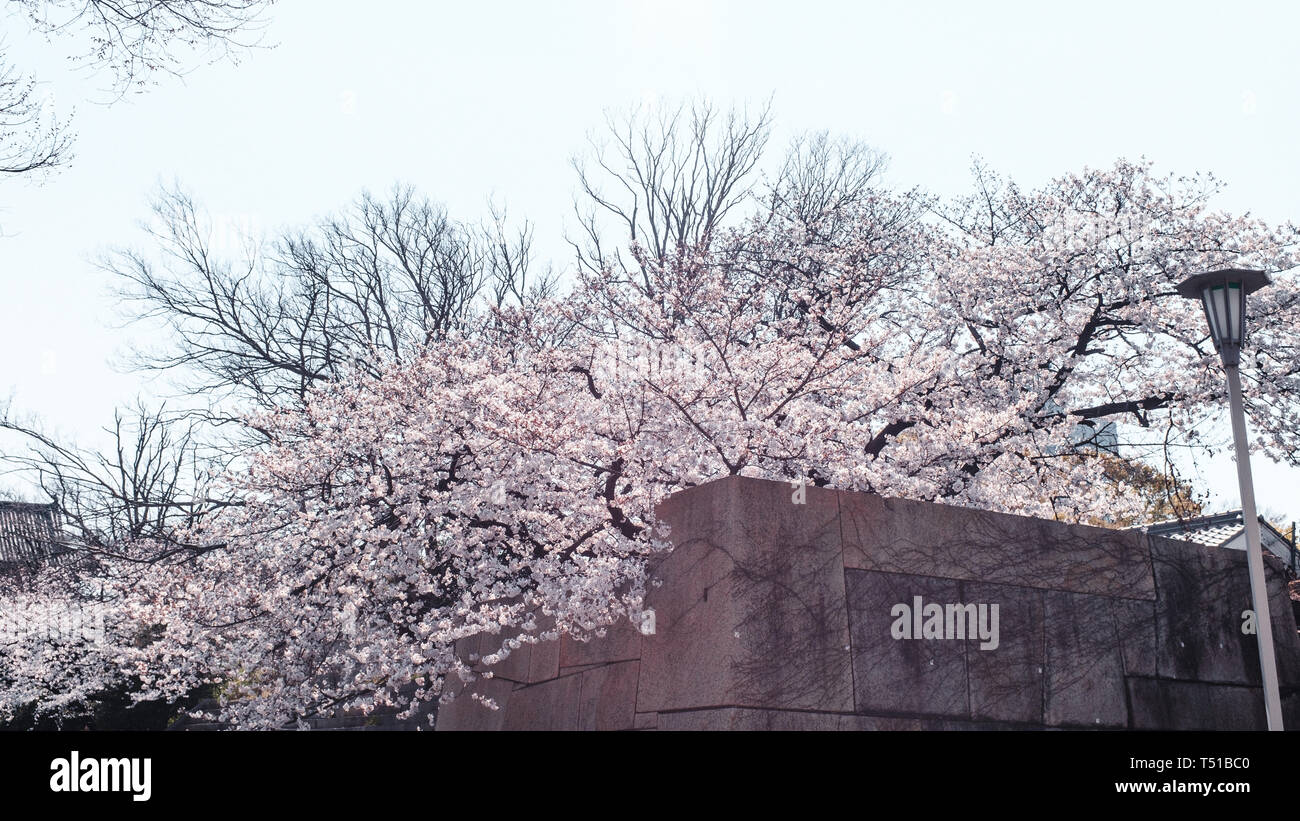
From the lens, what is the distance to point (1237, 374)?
721cm

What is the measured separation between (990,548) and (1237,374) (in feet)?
7.38

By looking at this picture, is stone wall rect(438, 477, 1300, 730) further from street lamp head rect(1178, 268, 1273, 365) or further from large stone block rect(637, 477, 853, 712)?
street lamp head rect(1178, 268, 1273, 365)

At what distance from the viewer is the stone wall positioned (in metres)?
6.72

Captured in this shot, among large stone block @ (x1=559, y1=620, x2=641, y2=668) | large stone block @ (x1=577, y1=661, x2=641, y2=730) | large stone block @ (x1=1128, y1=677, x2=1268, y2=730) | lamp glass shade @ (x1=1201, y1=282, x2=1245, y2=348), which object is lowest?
large stone block @ (x1=1128, y1=677, x2=1268, y2=730)

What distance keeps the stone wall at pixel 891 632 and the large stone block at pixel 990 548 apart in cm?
2

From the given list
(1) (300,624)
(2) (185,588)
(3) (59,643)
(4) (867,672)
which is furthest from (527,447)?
(3) (59,643)

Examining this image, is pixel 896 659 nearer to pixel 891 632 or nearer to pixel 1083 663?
pixel 891 632

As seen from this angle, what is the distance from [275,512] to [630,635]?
358cm

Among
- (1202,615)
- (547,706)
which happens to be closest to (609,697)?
(547,706)

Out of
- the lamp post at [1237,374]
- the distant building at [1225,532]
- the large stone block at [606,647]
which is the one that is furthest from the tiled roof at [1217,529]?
the large stone block at [606,647]

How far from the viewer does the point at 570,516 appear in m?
7.86

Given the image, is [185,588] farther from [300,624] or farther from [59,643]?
[59,643]

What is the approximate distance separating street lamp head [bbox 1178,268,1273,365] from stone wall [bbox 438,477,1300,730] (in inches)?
79.1

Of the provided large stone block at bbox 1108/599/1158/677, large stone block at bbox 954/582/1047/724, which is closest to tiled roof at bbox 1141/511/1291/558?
large stone block at bbox 1108/599/1158/677
